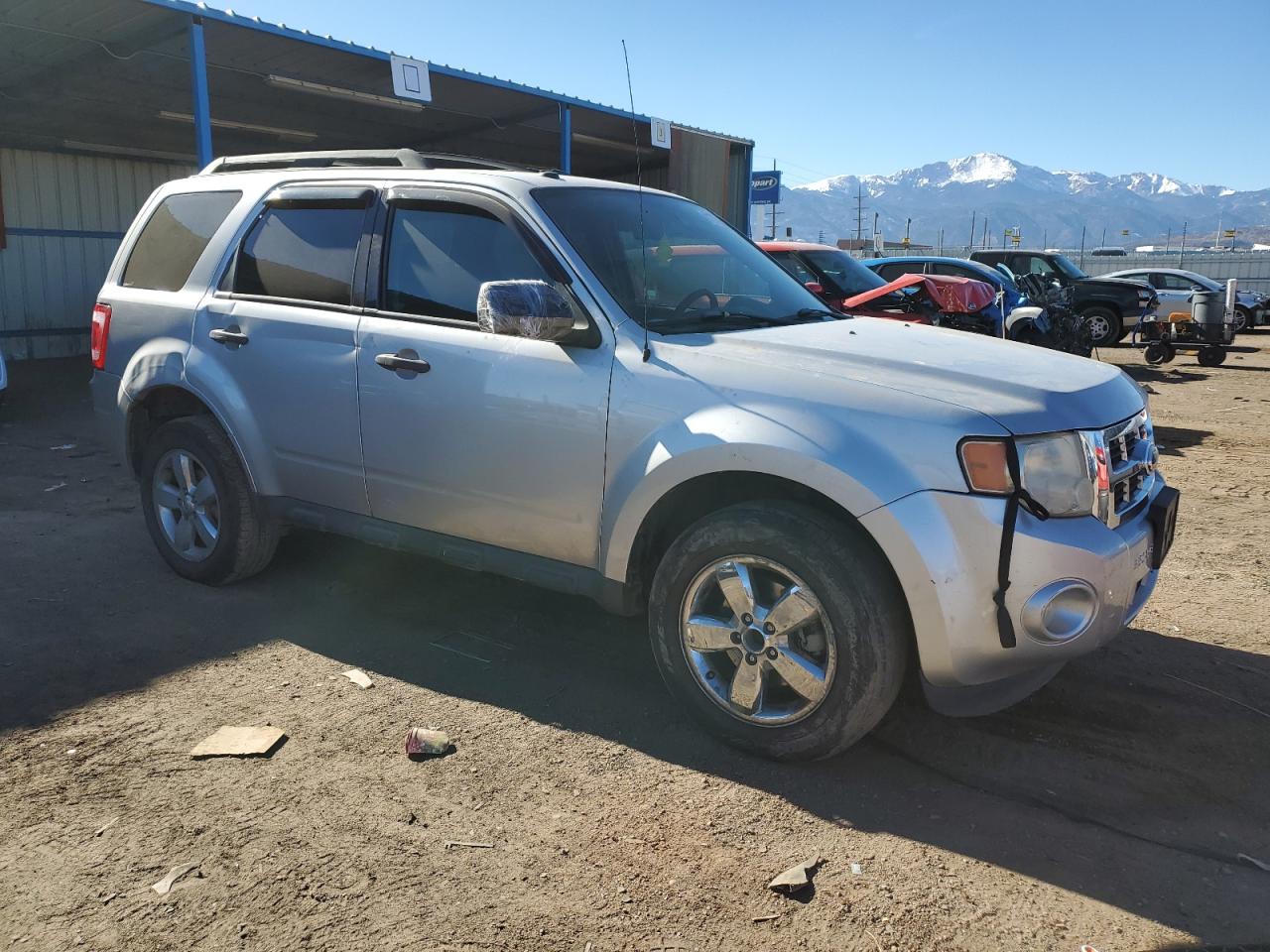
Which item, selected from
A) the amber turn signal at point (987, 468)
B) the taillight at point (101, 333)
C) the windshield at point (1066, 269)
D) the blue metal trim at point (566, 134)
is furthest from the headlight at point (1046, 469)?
Answer: the windshield at point (1066, 269)

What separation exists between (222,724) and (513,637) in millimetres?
1259

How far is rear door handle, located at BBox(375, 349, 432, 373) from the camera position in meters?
3.90

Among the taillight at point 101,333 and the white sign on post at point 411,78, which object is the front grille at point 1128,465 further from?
the white sign on post at point 411,78

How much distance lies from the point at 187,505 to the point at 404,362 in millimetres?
1739

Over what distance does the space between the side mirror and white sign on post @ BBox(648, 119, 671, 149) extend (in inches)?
523

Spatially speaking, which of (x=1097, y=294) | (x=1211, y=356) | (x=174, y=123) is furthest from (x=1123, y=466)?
(x=1097, y=294)

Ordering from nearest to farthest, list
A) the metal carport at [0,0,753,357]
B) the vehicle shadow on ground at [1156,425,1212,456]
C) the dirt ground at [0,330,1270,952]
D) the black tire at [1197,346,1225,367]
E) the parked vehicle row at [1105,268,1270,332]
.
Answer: the dirt ground at [0,330,1270,952], the vehicle shadow on ground at [1156,425,1212,456], the metal carport at [0,0,753,357], the black tire at [1197,346,1225,367], the parked vehicle row at [1105,268,1270,332]

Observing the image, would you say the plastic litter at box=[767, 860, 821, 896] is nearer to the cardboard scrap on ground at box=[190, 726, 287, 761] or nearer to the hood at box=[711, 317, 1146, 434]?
the hood at box=[711, 317, 1146, 434]

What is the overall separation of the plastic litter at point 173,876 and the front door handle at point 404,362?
75.1 inches

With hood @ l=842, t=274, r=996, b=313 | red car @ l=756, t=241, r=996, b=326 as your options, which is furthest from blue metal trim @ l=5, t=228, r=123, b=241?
hood @ l=842, t=274, r=996, b=313

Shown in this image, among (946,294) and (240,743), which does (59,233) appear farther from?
(240,743)

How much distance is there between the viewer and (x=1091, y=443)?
3043 millimetres

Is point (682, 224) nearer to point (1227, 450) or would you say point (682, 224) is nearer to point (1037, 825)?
point (1037, 825)

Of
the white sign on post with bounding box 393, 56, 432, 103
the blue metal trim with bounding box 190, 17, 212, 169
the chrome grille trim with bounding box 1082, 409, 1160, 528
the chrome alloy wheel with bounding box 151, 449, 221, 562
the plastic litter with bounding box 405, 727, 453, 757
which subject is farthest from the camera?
the white sign on post with bounding box 393, 56, 432, 103
